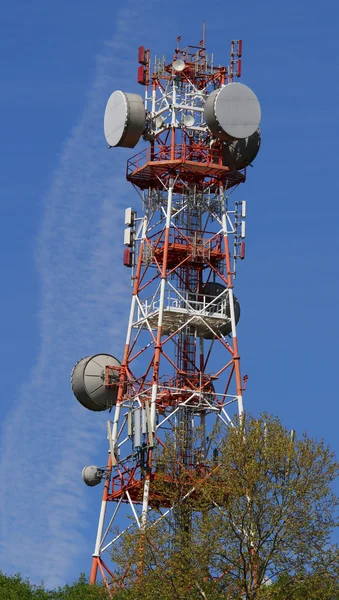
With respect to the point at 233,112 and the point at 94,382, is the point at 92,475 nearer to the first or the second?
the point at 94,382

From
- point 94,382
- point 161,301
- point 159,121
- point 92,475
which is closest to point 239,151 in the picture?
point 159,121

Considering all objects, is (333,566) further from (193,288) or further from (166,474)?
(193,288)

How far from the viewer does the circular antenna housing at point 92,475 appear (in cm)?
13125

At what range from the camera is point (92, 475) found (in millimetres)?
131625

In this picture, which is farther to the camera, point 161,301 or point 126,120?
point 126,120

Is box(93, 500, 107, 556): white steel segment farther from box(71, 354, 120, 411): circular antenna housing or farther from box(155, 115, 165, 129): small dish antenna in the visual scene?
box(155, 115, 165, 129): small dish antenna

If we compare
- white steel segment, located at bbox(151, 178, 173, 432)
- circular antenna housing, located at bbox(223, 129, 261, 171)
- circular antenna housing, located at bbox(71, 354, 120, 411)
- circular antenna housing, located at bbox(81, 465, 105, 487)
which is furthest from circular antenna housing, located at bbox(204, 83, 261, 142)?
circular antenna housing, located at bbox(81, 465, 105, 487)

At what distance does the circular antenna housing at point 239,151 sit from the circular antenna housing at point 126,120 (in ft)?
17.9

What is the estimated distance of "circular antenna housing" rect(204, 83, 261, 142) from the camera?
131m

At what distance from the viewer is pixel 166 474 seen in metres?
120

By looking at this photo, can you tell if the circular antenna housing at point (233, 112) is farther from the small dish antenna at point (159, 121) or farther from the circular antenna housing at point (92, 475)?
the circular antenna housing at point (92, 475)

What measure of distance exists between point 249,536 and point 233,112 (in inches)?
1214

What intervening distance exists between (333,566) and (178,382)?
79.5 feet

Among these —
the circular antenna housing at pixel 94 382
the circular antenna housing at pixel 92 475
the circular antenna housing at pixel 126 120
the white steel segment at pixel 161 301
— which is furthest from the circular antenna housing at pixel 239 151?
the circular antenna housing at pixel 92 475
